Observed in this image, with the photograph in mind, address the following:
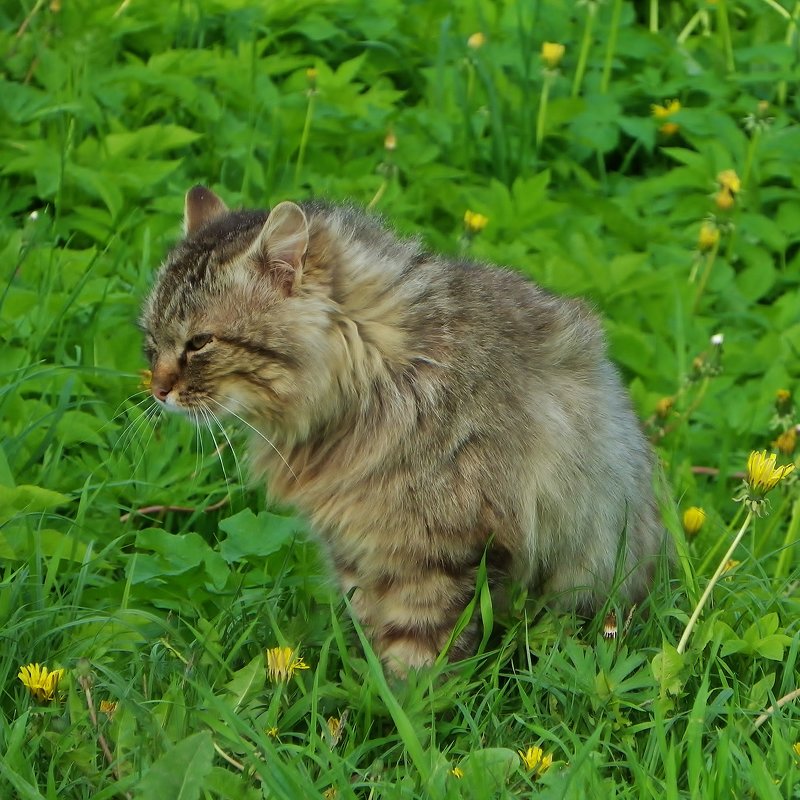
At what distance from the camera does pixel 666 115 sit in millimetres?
5742

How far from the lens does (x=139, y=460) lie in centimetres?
390

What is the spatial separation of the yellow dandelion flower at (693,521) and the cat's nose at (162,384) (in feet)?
4.56

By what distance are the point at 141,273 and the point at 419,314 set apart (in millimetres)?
1548

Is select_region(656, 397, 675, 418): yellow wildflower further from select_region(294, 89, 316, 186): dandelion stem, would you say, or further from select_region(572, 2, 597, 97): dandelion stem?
select_region(572, 2, 597, 97): dandelion stem

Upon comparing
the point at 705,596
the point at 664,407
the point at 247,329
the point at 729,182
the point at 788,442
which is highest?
the point at 247,329

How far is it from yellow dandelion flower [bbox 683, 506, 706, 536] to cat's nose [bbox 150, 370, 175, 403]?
139cm

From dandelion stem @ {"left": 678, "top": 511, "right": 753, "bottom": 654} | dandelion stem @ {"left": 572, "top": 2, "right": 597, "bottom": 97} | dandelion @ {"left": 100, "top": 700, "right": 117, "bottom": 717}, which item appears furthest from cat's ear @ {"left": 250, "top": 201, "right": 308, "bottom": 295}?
dandelion stem @ {"left": 572, "top": 2, "right": 597, "bottom": 97}

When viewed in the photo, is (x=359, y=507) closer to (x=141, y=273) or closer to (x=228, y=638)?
(x=228, y=638)

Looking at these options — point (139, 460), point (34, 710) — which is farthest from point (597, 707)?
point (139, 460)

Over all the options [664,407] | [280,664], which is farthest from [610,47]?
[280,664]

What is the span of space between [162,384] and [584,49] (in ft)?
10.1

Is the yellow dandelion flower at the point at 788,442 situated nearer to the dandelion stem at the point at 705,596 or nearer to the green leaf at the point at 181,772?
the dandelion stem at the point at 705,596

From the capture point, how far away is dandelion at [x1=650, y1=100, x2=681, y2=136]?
572 centimetres

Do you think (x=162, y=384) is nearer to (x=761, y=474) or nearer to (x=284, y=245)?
(x=284, y=245)
